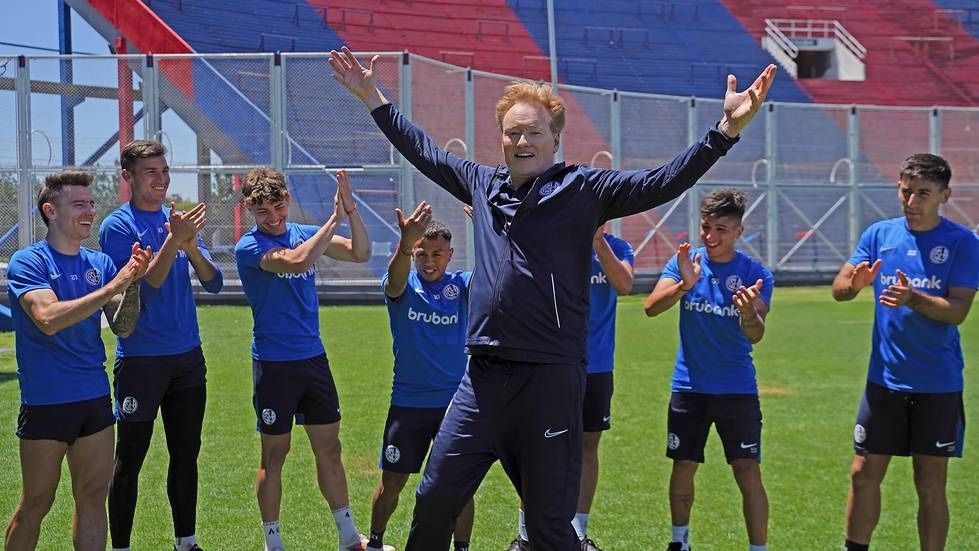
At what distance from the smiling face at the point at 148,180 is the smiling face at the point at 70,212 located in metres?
0.67

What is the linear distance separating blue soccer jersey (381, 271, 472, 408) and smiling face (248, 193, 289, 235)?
664 mm

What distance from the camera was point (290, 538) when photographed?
6398 mm

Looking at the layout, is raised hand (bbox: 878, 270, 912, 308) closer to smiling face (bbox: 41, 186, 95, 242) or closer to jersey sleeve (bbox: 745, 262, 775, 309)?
jersey sleeve (bbox: 745, 262, 775, 309)

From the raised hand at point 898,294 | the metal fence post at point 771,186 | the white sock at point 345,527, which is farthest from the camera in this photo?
the metal fence post at point 771,186

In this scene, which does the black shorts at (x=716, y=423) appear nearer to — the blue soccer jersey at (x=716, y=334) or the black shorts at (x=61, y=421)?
the blue soccer jersey at (x=716, y=334)

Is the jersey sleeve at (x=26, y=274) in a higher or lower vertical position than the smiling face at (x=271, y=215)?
lower

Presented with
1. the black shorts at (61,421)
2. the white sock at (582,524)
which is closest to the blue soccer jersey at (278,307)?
the black shorts at (61,421)

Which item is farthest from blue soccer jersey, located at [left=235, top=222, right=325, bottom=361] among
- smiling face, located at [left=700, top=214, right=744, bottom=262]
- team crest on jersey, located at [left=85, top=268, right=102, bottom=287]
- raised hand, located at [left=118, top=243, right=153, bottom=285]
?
smiling face, located at [left=700, top=214, right=744, bottom=262]

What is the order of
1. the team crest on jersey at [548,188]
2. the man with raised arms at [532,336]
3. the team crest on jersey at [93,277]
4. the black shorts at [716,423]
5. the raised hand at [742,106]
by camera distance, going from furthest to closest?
the black shorts at [716,423]
the team crest on jersey at [93,277]
the team crest on jersey at [548,188]
the man with raised arms at [532,336]
the raised hand at [742,106]

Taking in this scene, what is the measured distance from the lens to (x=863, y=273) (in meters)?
5.74

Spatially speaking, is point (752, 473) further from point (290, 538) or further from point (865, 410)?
point (290, 538)

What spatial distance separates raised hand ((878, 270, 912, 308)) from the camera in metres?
5.45

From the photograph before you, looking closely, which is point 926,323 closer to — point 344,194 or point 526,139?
point 526,139

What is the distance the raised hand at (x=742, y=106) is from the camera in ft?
12.7
